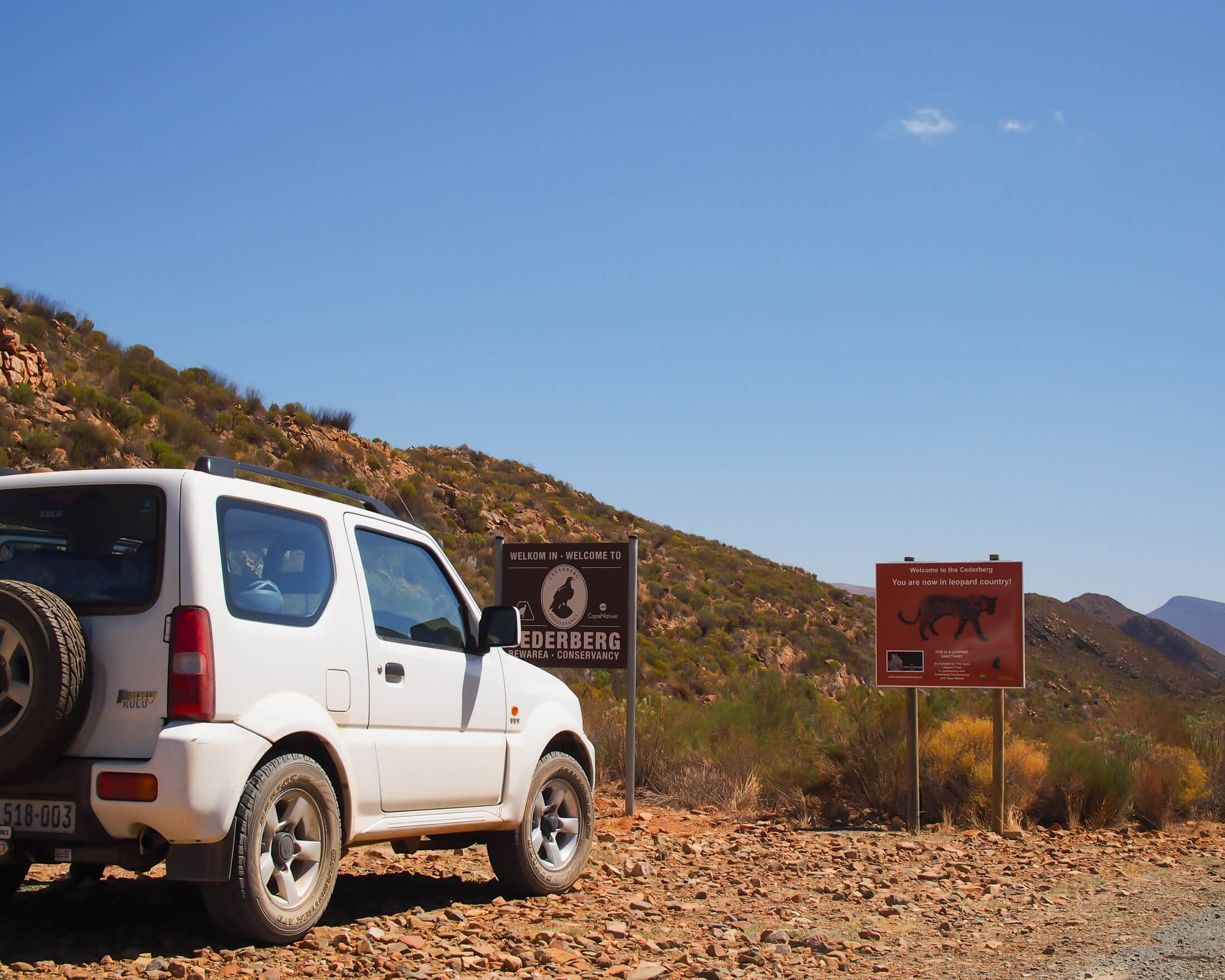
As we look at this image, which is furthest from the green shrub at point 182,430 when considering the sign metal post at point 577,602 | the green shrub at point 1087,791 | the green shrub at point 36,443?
the green shrub at point 1087,791

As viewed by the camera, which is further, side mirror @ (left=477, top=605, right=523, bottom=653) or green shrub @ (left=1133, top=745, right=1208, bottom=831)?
green shrub @ (left=1133, top=745, right=1208, bottom=831)

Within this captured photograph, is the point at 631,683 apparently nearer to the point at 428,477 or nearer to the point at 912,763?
the point at 912,763

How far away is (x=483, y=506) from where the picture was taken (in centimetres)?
3653

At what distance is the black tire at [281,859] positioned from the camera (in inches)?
197

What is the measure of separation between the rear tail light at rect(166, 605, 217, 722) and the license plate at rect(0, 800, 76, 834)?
0.58 m

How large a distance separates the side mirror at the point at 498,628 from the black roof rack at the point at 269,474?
30.9 inches

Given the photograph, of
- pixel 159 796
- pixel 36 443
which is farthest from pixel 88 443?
pixel 159 796

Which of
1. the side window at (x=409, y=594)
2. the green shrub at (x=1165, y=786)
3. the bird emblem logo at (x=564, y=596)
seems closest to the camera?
the side window at (x=409, y=594)

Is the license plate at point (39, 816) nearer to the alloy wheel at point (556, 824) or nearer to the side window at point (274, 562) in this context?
the side window at point (274, 562)

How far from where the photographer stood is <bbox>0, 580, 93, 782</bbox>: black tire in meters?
4.77

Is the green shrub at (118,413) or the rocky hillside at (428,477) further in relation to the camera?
the green shrub at (118,413)

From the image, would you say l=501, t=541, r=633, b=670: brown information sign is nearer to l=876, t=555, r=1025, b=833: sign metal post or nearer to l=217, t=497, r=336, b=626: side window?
l=876, t=555, r=1025, b=833: sign metal post

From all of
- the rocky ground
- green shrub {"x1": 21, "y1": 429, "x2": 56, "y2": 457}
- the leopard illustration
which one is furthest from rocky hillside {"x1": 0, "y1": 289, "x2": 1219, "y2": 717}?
the rocky ground

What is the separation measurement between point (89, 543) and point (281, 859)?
1.65 meters
